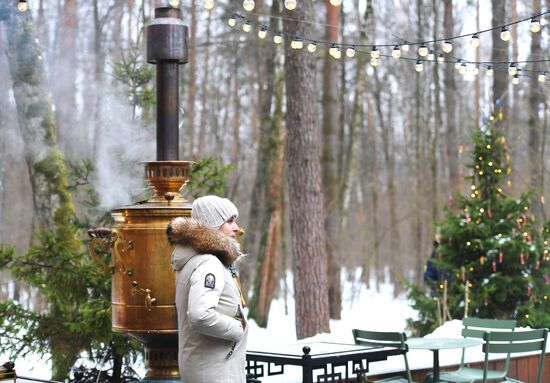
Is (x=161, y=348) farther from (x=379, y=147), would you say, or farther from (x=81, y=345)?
(x=379, y=147)

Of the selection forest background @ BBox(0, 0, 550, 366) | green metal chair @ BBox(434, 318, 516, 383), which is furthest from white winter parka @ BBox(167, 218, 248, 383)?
forest background @ BBox(0, 0, 550, 366)

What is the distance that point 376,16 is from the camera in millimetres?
31375

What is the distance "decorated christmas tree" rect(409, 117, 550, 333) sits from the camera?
12500mm

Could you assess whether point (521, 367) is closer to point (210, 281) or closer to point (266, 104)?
point (210, 281)

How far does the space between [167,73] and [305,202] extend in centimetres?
592

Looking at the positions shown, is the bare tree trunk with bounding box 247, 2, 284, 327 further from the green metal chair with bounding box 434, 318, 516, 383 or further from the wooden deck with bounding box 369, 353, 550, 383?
the wooden deck with bounding box 369, 353, 550, 383

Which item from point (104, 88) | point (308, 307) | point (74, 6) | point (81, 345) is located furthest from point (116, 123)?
point (74, 6)

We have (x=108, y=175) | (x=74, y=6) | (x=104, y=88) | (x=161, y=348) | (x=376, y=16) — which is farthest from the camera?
(x=376, y=16)

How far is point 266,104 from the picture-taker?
1989 cm

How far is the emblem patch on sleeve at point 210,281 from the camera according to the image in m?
4.63

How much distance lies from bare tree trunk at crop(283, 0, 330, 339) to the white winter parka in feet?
27.1

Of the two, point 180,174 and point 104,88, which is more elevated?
point 104,88

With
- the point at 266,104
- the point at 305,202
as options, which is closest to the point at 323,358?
the point at 305,202

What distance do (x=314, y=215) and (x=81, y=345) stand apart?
192 inches
